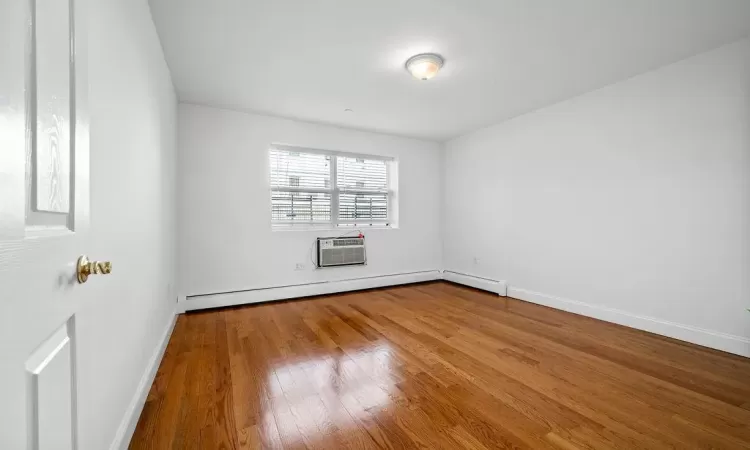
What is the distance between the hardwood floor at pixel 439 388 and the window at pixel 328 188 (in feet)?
5.63

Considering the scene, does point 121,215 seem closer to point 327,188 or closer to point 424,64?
point 424,64

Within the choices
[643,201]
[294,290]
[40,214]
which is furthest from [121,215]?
[643,201]

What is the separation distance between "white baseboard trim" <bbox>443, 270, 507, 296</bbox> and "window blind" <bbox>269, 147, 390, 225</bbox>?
1487 millimetres

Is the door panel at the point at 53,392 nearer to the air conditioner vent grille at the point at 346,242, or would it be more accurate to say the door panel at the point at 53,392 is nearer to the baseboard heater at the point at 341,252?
the baseboard heater at the point at 341,252

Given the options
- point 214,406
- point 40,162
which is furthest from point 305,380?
point 40,162

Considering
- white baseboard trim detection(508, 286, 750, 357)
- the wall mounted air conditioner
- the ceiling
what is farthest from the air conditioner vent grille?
white baseboard trim detection(508, 286, 750, 357)

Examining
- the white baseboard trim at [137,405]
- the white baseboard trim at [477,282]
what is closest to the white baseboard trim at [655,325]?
the white baseboard trim at [477,282]

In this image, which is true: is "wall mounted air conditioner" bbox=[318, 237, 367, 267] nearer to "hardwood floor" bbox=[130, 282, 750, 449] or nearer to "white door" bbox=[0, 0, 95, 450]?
"hardwood floor" bbox=[130, 282, 750, 449]

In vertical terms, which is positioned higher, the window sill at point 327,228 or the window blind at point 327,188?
the window blind at point 327,188

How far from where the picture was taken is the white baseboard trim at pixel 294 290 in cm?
360

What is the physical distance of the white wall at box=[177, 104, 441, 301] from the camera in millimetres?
3594

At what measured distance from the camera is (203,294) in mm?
3629

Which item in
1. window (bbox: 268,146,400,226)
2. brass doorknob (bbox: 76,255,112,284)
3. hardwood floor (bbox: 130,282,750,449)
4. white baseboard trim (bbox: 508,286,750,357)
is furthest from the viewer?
window (bbox: 268,146,400,226)

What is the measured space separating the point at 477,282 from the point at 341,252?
213 centimetres
